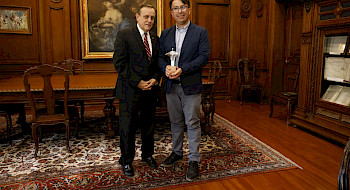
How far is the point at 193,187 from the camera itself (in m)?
2.31

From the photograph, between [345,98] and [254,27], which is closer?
[345,98]

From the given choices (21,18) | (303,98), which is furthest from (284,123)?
(21,18)

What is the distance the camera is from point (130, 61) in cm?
235

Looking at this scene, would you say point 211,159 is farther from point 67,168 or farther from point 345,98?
point 345,98

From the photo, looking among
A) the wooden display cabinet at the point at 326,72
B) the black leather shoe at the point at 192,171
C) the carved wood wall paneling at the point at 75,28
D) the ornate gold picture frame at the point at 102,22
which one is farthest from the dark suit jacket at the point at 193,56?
the carved wood wall paneling at the point at 75,28

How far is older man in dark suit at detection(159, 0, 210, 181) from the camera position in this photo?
2.33m

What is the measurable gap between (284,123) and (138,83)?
2.98 m

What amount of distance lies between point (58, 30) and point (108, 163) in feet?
12.2

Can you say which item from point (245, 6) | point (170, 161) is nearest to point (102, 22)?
point (245, 6)

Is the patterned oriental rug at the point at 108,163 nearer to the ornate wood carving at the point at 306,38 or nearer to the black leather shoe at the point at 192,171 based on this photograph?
the black leather shoe at the point at 192,171

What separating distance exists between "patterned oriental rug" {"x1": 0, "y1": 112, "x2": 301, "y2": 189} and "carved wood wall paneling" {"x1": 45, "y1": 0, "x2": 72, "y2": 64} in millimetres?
2263

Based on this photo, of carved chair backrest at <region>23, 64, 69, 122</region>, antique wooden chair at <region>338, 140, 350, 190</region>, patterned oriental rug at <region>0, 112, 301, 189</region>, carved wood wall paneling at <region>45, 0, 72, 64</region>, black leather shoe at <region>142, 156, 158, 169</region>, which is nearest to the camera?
antique wooden chair at <region>338, 140, 350, 190</region>

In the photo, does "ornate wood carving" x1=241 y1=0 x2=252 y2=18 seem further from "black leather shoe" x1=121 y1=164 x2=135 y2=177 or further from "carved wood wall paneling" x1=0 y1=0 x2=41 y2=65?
"black leather shoe" x1=121 y1=164 x2=135 y2=177

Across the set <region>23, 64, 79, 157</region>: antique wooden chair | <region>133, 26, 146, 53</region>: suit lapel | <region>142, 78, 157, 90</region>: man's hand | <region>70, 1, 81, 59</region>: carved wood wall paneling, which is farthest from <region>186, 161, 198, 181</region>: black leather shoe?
<region>70, 1, 81, 59</region>: carved wood wall paneling
